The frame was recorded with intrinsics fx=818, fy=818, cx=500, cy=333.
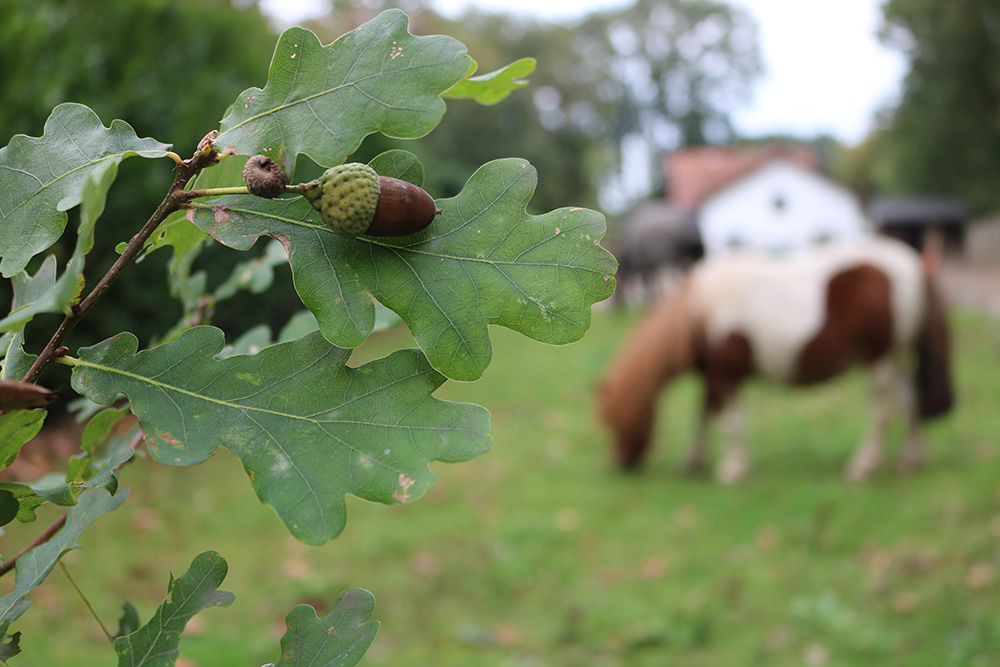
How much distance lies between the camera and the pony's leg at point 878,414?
16.2 feet

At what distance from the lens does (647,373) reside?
5195 millimetres

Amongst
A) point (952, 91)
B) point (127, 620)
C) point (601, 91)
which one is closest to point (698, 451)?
point (127, 620)

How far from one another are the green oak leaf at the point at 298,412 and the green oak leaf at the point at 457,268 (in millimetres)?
35

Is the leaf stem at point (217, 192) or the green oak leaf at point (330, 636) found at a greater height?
the leaf stem at point (217, 192)

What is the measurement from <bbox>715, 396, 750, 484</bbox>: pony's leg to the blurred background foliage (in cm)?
294

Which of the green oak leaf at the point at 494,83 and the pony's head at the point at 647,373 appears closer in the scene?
the green oak leaf at the point at 494,83

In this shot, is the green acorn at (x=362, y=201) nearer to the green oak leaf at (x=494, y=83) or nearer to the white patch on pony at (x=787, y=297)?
the green oak leaf at (x=494, y=83)

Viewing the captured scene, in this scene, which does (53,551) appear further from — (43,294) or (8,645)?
(43,294)

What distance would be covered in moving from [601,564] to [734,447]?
152 cm

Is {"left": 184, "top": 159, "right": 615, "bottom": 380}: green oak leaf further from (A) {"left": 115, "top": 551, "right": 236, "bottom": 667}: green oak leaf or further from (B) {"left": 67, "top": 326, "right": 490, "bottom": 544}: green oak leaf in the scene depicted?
(A) {"left": 115, "top": 551, "right": 236, "bottom": 667}: green oak leaf

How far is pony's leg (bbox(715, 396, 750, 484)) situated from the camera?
509 centimetres

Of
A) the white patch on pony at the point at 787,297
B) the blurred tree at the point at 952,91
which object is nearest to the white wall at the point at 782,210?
the blurred tree at the point at 952,91

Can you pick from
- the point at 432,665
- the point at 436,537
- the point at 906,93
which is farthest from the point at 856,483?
the point at 906,93

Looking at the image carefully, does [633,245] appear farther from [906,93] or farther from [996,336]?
[906,93]
